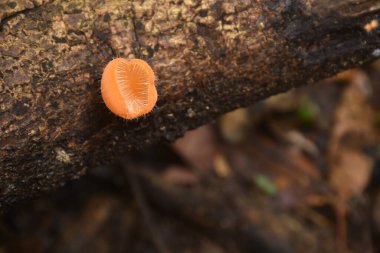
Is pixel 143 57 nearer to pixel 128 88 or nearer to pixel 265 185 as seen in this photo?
pixel 128 88

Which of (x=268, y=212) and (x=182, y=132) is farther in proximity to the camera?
(x=268, y=212)

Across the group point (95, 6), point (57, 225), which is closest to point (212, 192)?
point (57, 225)

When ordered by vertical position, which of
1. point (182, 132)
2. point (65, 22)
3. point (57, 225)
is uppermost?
point (65, 22)

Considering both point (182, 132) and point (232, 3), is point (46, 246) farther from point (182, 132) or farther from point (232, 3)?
point (232, 3)

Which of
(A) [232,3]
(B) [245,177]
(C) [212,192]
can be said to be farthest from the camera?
(B) [245,177]

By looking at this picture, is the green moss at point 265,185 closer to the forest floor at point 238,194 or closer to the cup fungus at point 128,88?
the forest floor at point 238,194

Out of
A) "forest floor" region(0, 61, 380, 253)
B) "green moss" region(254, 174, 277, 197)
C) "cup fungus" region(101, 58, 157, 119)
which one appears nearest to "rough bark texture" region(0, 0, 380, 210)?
"cup fungus" region(101, 58, 157, 119)

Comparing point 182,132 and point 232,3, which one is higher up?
point 232,3
